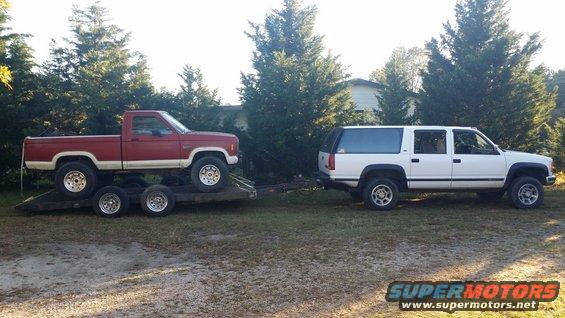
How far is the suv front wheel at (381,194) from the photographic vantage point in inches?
377

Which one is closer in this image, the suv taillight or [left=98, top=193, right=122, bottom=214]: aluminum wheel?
[left=98, top=193, right=122, bottom=214]: aluminum wheel

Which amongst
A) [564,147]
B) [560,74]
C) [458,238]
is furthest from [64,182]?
[560,74]

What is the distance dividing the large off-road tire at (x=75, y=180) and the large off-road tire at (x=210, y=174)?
2.19 metres

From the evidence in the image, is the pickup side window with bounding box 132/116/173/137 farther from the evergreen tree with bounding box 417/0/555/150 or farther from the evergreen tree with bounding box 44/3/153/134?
the evergreen tree with bounding box 417/0/555/150

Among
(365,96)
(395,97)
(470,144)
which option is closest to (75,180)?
(470,144)

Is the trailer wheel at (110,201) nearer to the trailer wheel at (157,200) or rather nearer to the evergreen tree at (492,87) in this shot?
the trailer wheel at (157,200)

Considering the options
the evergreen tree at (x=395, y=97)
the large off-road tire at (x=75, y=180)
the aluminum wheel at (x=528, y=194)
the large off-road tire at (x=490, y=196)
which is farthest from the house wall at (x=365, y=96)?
the large off-road tire at (x=75, y=180)

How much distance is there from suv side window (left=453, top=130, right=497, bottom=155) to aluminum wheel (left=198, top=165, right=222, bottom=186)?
550cm

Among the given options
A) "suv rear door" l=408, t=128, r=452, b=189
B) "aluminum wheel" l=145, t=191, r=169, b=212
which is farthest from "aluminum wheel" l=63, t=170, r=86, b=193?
"suv rear door" l=408, t=128, r=452, b=189

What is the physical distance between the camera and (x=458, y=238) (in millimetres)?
7160

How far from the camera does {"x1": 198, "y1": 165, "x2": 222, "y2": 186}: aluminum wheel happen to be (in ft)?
31.2

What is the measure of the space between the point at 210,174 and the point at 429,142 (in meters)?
5.08

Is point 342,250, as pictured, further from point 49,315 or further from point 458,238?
point 49,315

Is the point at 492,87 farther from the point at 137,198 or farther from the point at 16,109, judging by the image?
the point at 16,109
